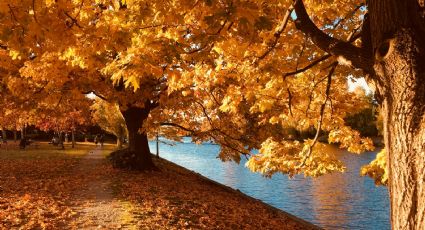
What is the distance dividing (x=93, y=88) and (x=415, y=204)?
16.3m

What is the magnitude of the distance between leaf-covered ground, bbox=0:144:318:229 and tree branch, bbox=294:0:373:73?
7.00m

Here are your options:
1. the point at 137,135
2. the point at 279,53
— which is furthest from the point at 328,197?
Result: the point at 279,53

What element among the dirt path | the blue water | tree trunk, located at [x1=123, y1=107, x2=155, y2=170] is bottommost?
the blue water

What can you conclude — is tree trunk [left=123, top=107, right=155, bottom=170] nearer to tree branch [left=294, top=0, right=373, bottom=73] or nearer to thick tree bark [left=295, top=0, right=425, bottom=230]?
tree branch [left=294, top=0, right=373, bottom=73]

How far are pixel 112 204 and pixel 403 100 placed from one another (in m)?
10.4

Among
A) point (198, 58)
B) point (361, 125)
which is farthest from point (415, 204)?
point (361, 125)

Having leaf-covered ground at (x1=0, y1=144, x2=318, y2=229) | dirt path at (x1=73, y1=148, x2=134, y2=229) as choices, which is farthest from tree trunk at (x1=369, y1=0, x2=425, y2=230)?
dirt path at (x1=73, y1=148, x2=134, y2=229)

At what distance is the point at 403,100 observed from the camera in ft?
14.7

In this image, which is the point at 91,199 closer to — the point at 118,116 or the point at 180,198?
the point at 180,198

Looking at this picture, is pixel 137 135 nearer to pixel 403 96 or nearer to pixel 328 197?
pixel 328 197

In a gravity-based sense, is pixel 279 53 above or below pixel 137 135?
above

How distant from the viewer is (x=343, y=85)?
9.69m

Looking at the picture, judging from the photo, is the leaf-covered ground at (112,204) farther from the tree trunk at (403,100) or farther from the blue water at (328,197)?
the blue water at (328,197)

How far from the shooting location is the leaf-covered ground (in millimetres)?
10586
